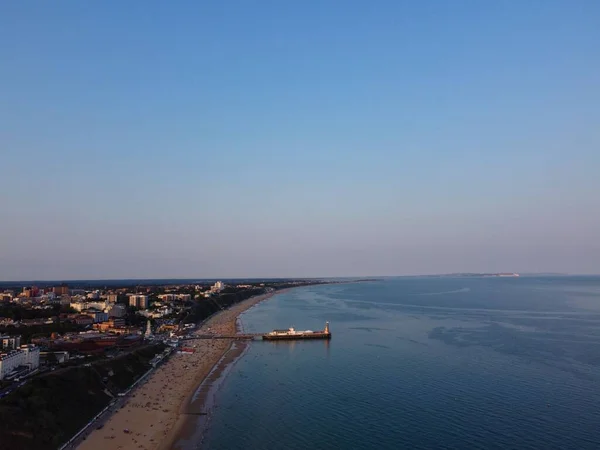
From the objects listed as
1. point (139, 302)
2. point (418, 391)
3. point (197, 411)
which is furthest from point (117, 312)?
point (418, 391)

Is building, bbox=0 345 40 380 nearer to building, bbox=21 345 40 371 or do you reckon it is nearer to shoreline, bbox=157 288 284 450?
building, bbox=21 345 40 371

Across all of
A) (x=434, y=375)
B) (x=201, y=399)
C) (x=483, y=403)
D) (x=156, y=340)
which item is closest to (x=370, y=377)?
(x=434, y=375)

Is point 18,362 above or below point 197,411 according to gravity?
above

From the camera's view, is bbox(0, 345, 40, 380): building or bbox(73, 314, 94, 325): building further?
bbox(73, 314, 94, 325): building

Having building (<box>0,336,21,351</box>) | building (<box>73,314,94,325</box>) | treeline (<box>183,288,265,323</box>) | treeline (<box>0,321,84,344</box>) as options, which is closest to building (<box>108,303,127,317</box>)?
building (<box>73,314,94,325</box>)

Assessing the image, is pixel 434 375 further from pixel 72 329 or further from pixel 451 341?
pixel 72 329

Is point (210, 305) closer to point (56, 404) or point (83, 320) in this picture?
Answer: point (83, 320)
